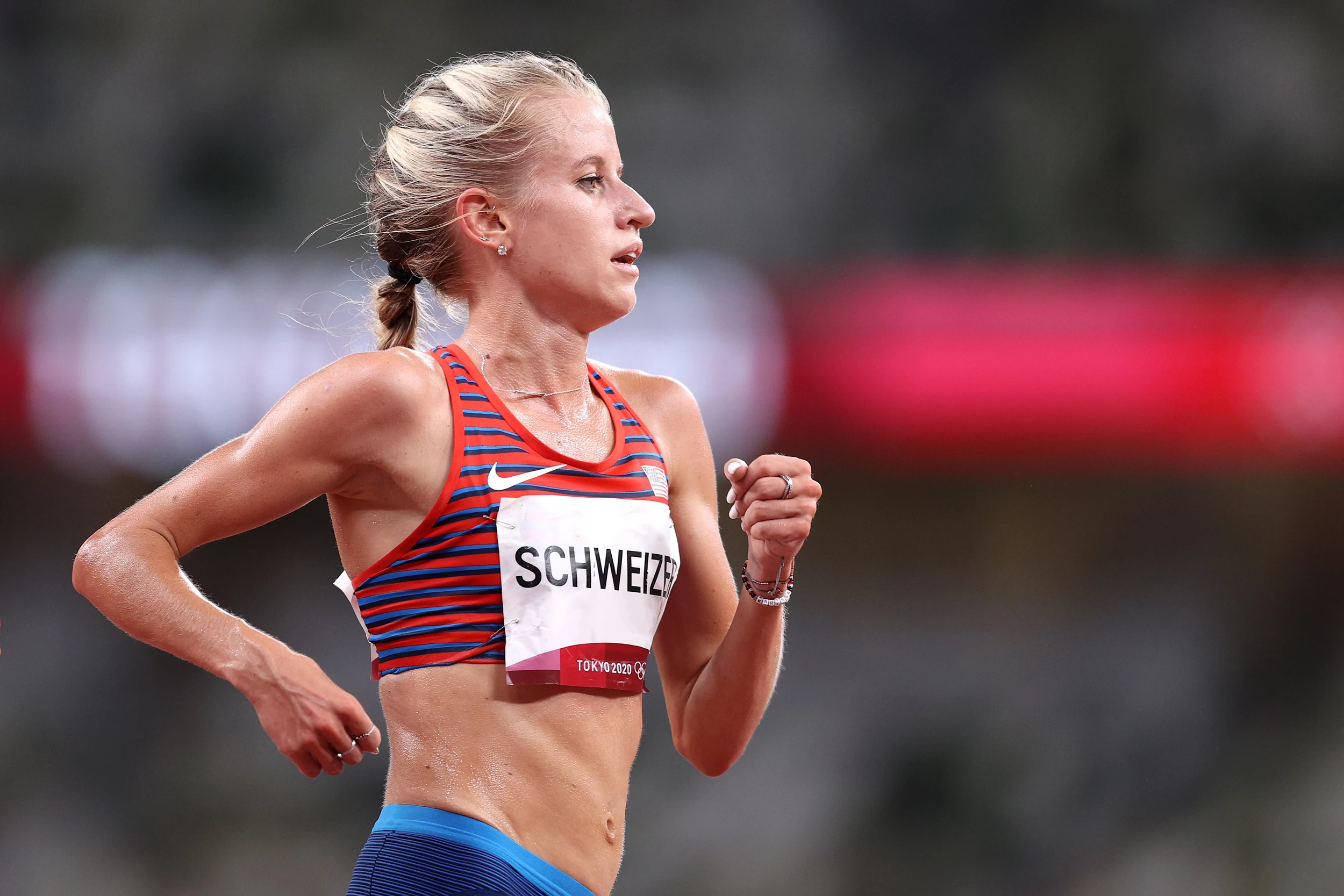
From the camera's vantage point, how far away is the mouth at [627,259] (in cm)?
167

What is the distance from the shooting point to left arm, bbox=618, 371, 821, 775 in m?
1.67

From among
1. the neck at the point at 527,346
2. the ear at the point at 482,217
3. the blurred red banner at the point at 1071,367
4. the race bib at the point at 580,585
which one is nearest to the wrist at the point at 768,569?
the race bib at the point at 580,585

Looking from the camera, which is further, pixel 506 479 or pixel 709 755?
pixel 709 755

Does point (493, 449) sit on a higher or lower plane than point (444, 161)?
lower

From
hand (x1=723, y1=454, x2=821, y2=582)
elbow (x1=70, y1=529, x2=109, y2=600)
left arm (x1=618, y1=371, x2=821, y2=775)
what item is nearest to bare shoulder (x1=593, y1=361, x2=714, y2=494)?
left arm (x1=618, y1=371, x2=821, y2=775)

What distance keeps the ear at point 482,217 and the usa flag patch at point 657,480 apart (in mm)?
350

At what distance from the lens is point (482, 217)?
5.57 ft

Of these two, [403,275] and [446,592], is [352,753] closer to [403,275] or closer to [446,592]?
[446,592]

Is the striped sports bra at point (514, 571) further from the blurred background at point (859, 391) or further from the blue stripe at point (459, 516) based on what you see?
the blurred background at point (859, 391)

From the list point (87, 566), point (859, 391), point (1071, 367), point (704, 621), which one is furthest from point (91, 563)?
point (1071, 367)

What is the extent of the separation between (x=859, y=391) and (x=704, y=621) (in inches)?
106

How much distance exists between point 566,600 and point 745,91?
3.80m

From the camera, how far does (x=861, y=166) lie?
4887mm

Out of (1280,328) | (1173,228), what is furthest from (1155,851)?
(1173,228)
